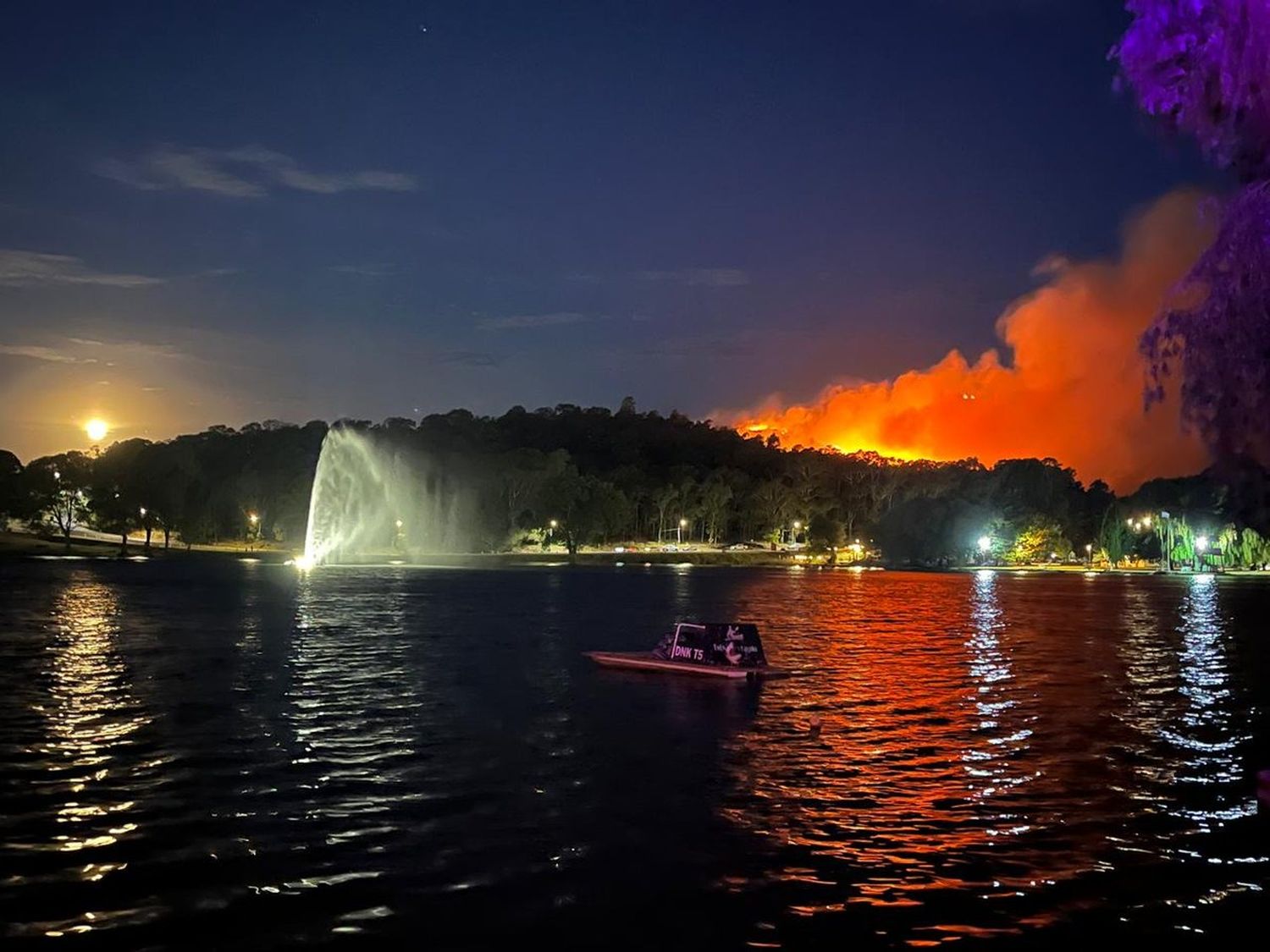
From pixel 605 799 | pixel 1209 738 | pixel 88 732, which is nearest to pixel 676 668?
pixel 1209 738

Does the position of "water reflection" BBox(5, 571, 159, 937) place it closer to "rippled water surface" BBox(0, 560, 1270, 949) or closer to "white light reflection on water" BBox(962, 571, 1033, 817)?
"rippled water surface" BBox(0, 560, 1270, 949)

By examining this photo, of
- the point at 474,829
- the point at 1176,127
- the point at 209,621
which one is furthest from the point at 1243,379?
the point at 209,621

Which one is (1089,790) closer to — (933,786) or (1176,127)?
(933,786)

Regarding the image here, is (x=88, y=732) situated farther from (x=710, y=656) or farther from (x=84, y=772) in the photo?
(x=710, y=656)

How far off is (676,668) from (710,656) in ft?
4.81

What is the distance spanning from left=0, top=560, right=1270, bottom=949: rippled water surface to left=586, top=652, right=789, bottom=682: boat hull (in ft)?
3.33

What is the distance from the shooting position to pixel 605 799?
23984 mm

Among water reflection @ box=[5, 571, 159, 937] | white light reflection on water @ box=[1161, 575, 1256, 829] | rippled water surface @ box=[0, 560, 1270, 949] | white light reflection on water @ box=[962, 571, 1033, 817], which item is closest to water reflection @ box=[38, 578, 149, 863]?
water reflection @ box=[5, 571, 159, 937]

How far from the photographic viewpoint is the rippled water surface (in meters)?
16.5

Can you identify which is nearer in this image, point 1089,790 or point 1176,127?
point 1176,127

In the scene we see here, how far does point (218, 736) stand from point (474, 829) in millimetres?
12259

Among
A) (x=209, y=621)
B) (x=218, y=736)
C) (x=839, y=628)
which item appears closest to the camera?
(x=218, y=736)

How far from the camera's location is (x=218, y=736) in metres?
30.2

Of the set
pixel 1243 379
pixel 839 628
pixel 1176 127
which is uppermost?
pixel 1176 127
